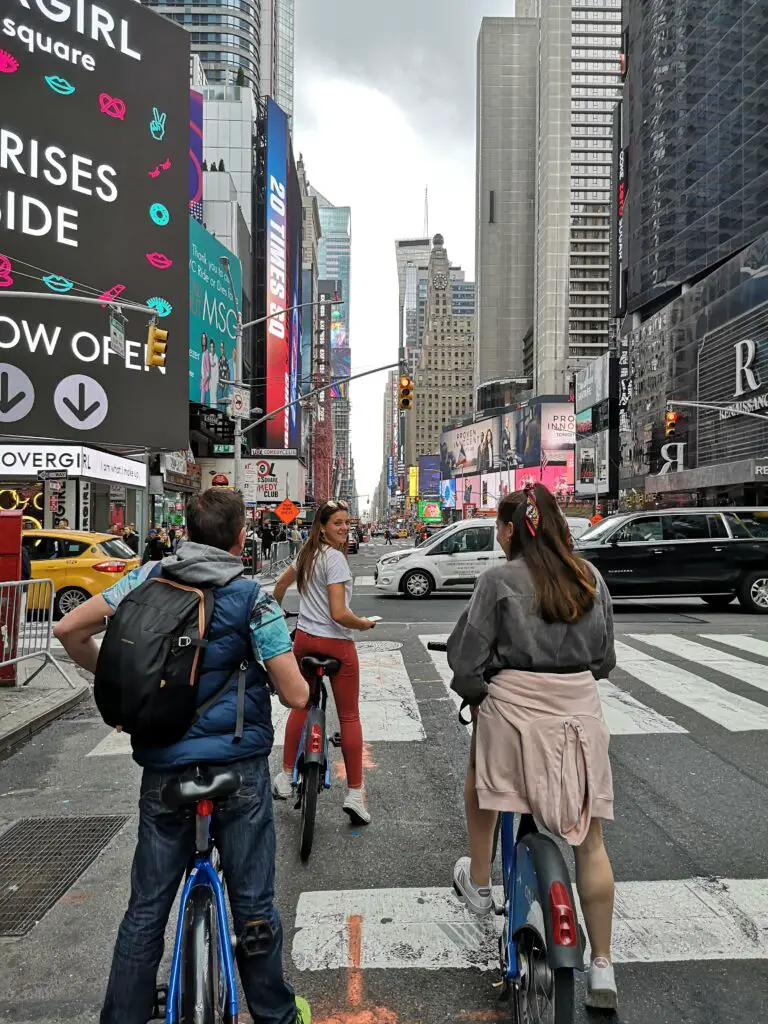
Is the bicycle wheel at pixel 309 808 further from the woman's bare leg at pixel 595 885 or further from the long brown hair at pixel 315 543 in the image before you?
the woman's bare leg at pixel 595 885

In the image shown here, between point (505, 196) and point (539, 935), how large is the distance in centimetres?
20086

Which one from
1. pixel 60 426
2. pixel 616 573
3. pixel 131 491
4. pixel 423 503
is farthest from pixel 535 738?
pixel 423 503

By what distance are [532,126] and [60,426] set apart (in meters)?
189

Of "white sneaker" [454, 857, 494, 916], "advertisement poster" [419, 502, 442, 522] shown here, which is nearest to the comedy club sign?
"white sneaker" [454, 857, 494, 916]

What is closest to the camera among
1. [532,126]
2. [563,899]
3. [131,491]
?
[563,899]

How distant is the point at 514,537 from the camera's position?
9.65 ft

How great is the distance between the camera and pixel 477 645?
280cm

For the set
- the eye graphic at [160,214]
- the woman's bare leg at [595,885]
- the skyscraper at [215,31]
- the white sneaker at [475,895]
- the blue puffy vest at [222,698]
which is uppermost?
the skyscraper at [215,31]

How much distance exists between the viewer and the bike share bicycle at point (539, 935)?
2307mm

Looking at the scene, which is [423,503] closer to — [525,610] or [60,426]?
[60,426]

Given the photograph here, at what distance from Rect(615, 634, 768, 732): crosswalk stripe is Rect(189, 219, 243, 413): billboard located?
122ft

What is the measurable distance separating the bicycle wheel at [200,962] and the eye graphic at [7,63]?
32.7 m

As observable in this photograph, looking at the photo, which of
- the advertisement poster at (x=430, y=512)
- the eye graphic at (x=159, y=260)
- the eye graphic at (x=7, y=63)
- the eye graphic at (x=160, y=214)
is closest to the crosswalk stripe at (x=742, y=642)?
the eye graphic at (x=159, y=260)

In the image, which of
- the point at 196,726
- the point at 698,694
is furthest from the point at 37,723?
the point at 698,694
